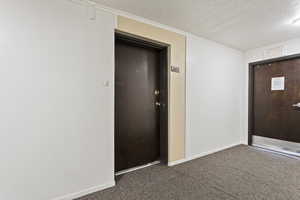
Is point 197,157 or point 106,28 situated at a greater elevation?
point 106,28

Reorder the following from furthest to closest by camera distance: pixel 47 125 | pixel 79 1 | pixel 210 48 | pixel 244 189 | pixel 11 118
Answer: pixel 210 48
pixel 244 189
pixel 79 1
pixel 47 125
pixel 11 118

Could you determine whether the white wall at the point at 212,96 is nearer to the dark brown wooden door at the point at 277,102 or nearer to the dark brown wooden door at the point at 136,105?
the dark brown wooden door at the point at 277,102

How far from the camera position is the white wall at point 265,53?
3.00m

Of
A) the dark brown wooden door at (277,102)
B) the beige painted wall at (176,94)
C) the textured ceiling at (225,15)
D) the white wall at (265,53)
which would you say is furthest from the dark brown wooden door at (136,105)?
the dark brown wooden door at (277,102)

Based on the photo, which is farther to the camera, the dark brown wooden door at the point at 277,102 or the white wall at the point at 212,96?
the dark brown wooden door at the point at 277,102

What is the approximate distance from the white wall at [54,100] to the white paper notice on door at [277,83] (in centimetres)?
334

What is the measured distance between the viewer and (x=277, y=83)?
10.8ft

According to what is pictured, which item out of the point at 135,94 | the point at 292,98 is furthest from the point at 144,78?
the point at 292,98

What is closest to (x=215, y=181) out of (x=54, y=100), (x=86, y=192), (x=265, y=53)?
(x=86, y=192)

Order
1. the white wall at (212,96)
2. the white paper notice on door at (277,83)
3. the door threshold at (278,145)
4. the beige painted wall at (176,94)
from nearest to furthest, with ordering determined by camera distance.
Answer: the beige painted wall at (176,94) < the white wall at (212,96) < the door threshold at (278,145) < the white paper notice on door at (277,83)

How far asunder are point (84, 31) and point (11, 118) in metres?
1.13

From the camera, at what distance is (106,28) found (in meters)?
1.96

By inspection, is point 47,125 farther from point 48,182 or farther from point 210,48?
point 210,48

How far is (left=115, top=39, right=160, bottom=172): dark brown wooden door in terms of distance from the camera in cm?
229
